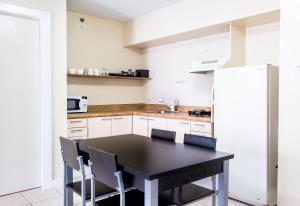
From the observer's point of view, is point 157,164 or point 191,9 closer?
point 157,164

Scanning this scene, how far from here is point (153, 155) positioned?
196 centimetres

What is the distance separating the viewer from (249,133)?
2936 mm

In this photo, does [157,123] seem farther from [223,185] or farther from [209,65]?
[223,185]

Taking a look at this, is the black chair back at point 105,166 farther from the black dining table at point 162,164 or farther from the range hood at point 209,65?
the range hood at point 209,65

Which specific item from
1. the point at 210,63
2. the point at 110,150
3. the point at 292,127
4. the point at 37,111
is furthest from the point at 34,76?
the point at 292,127

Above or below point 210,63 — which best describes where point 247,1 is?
above

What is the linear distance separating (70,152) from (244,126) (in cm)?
192

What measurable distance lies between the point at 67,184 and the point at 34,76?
1.70 meters

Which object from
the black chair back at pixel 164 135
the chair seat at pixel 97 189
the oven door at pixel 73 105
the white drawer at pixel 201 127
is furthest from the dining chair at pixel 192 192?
the oven door at pixel 73 105

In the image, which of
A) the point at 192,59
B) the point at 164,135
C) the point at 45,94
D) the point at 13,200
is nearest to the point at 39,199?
the point at 13,200

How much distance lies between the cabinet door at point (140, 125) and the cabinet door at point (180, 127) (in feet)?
1.78

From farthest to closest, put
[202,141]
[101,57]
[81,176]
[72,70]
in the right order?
[101,57] → [72,70] → [202,141] → [81,176]

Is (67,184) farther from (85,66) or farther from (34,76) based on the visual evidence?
(85,66)

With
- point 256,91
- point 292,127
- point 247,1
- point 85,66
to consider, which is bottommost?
point 292,127
